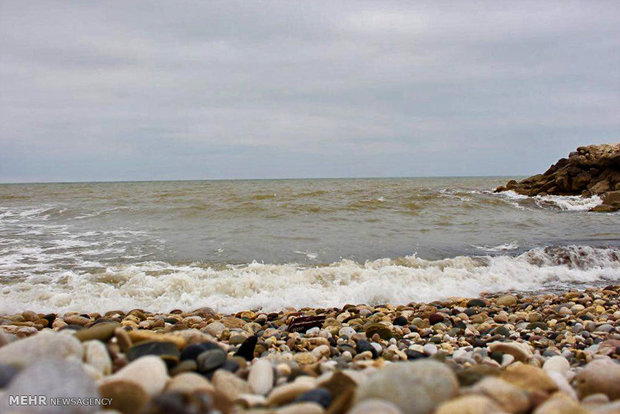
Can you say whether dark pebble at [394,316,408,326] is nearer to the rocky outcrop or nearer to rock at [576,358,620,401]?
rock at [576,358,620,401]

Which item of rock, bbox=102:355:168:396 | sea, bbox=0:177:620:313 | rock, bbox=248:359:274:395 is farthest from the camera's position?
sea, bbox=0:177:620:313

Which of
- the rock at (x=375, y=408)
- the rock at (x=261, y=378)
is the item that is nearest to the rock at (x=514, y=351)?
the rock at (x=261, y=378)

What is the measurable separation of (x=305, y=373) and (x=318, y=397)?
59cm

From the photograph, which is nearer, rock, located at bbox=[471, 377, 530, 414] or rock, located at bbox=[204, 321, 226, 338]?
rock, located at bbox=[471, 377, 530, 414]

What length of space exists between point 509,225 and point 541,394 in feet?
45.8

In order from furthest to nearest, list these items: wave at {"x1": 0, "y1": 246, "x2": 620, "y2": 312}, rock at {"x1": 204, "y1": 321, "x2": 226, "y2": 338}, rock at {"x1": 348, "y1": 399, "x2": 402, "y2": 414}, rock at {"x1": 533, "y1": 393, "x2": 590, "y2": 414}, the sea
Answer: the sea, wave at {"x1": 0, "y1": 246, "x2": 620, "y2": 312}, rock at {"x1": 204, "y1": 321, "x2": 226, "y2": 338}, rock at {"x1": 533, "y1": 393, "x2": 590, "y2": 414}, rock at {"x1": 348, "y1": 399, "x2": 402, "y2": 414}

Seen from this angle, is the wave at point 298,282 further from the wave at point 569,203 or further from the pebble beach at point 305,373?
the wave at point 569,203

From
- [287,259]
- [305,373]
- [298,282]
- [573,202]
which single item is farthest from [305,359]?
[573,202]

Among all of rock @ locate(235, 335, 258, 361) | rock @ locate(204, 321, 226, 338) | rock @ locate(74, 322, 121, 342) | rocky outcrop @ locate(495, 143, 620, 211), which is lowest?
rock @ locate(204, 321, 226, 338)

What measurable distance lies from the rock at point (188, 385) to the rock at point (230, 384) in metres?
0.19

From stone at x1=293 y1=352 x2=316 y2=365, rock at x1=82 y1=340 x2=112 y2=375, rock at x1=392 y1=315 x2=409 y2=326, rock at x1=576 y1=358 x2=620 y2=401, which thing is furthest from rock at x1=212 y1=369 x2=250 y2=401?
rock at x1=392 y1=315 x2=409 y2=326

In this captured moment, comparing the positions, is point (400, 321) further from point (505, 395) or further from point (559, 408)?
point (559, 408)

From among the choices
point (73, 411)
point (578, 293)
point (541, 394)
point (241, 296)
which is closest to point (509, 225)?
point (578, 293)

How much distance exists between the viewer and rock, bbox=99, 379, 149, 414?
1.87 m
